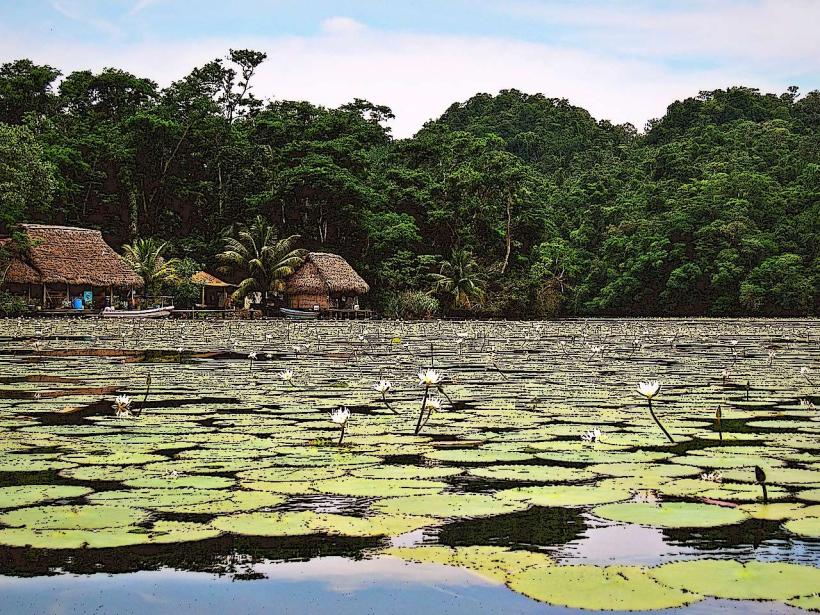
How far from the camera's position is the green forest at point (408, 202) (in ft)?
127

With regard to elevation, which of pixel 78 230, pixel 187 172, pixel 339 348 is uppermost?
pixel 187 172

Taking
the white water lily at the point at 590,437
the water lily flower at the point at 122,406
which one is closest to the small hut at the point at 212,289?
the water lily flower at the point at 122,406

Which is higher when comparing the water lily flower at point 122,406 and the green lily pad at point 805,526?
the green lily pad at point 805,526

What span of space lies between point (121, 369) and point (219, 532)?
25.3ft

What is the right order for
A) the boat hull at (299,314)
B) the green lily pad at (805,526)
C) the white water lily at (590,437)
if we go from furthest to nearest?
1. the boat hull at (299,314)
2. the white water lily at (590,437)
3. the green lily pad at (805,526)

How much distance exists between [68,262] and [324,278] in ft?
30.6

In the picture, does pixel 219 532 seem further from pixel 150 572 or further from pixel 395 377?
pixel 395 377

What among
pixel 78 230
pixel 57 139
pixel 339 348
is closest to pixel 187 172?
pixel 57 139

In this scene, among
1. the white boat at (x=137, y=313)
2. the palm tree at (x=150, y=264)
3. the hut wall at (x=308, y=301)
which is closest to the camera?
the white boat at (x=137, y=313)

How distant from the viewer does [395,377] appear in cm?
955

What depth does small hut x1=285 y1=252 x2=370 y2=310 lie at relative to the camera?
36156 millimetres

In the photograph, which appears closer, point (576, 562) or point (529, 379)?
point (576, 562)

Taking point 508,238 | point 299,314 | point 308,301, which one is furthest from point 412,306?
point 508,238

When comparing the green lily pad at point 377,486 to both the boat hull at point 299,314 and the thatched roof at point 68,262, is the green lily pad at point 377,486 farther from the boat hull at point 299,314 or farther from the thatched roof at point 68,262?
the boat hull at point 299,314
